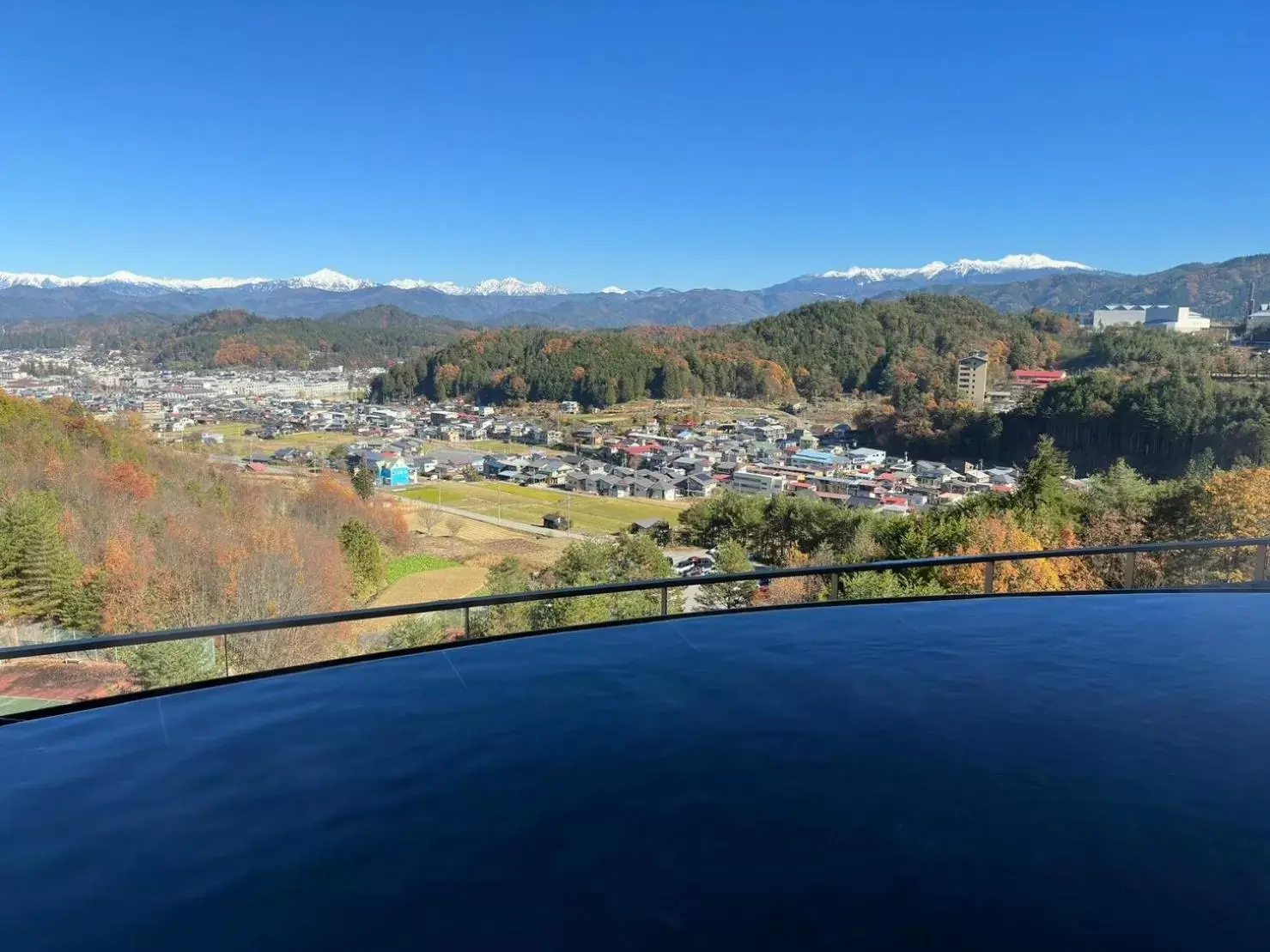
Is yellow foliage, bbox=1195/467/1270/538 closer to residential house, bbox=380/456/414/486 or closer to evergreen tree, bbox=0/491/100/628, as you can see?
evergreen tree, bbox=0/491/100/628

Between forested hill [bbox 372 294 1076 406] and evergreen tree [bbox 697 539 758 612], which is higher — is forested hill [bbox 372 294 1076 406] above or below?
above

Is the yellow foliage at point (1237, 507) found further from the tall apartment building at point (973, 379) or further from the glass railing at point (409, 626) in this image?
the tall apartment building at point (973, 379)

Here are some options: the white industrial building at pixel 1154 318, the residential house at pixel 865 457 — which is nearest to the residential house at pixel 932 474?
the residential house at pixel 865 457

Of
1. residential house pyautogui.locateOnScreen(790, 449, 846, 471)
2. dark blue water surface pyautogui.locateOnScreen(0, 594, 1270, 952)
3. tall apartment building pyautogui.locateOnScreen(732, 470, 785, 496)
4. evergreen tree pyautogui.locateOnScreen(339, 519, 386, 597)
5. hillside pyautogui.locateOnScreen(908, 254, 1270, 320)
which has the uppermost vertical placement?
hillside pyautogui.locateOnScreen(908, 254, 1270, 320)

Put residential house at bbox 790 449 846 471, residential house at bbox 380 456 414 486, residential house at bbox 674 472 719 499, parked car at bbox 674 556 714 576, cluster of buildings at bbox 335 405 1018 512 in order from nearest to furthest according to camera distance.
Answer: parked car at bbox 674 556 714 576, cluster of buildings at bbox 335 405 1018 512, residential house at bbox 674 472 719 499, residential house at bbox 790 449 846 471, residential house at bbox 380 456 414 486

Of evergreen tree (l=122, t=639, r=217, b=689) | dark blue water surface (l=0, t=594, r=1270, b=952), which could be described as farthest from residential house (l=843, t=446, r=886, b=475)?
evergreen tree (l=122, t=639, r=217, b=689)

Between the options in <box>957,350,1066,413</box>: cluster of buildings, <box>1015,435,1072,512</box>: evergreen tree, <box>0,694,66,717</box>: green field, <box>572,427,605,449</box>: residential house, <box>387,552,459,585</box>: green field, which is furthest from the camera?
<box>572,427,605,449</box>: residential house
